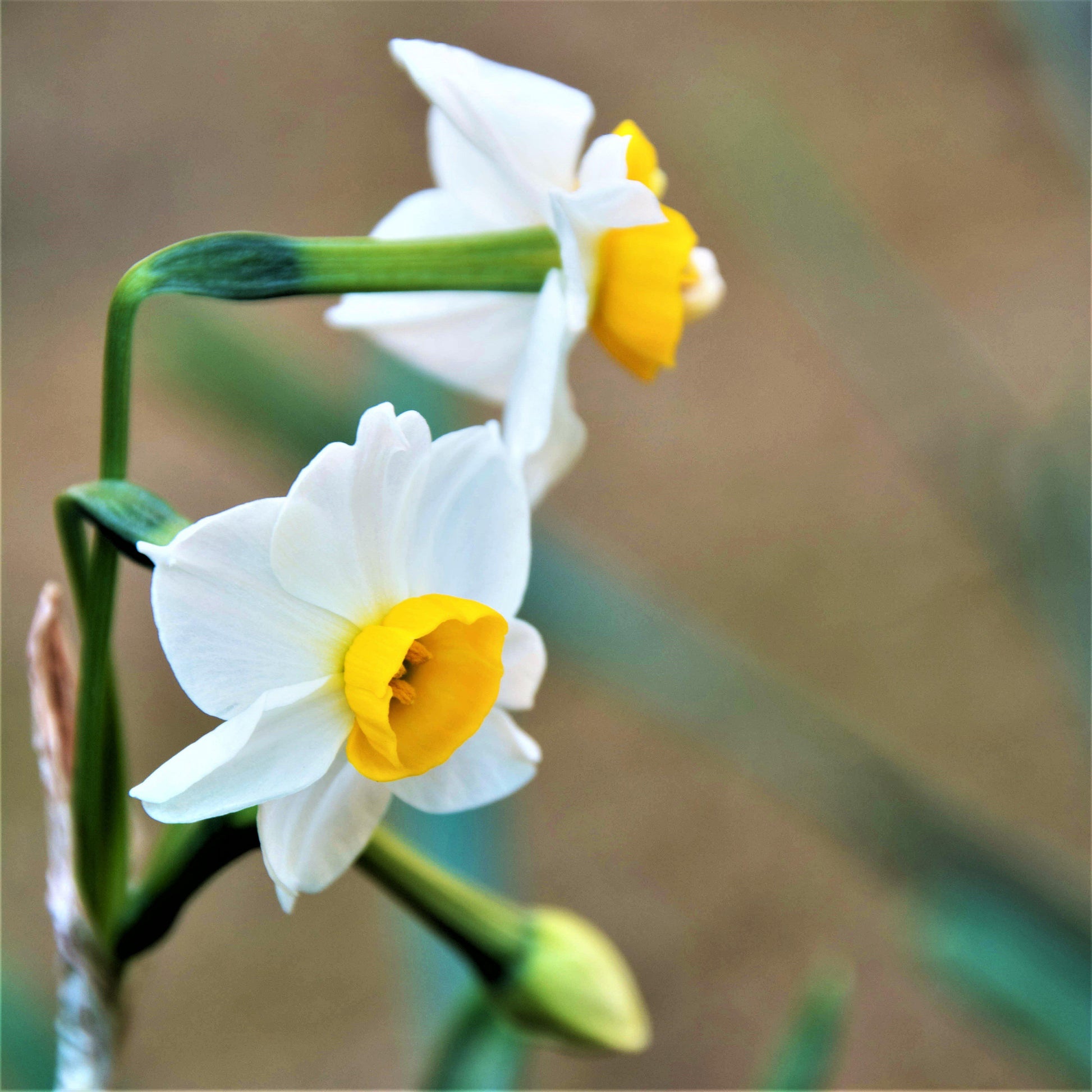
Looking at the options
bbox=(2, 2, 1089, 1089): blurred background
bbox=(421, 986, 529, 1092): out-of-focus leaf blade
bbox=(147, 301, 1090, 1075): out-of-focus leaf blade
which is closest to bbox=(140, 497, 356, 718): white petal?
bbox=(421, 986, 529, 1092): out-of-focus leaf blade

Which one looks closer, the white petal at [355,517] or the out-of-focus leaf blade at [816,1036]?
the white petal at [355,517]

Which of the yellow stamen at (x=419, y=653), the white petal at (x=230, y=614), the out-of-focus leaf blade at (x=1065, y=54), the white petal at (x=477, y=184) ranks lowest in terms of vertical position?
the yellow stamen at (x=419, y=653)

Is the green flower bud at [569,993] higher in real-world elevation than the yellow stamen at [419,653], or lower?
lower

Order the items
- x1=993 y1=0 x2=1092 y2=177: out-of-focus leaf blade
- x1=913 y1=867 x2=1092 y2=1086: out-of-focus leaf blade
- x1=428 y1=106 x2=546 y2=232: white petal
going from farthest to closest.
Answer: x1=993 y1=0 x2=1092 y2=177: out-of-focus leaf blade, x1=913 y1=867 x2=1092 y2=1086: out-of-focus leaf blade, x1=428 y1=106 x2=546 y2=232: white petal

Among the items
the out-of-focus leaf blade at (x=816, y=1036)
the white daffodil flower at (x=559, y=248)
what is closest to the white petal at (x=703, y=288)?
the white daffodil flower at (x=559, y=248)

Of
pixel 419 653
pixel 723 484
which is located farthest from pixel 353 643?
pixel 723 484

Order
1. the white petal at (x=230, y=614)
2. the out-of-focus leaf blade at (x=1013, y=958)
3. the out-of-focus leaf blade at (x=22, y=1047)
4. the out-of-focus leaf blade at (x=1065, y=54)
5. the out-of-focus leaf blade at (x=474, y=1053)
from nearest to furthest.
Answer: the white petal at (x=230, y=614), the out-of-focus leaf blade at (x=474, y=1053), the out-of-focus leaf blade at (x=22, y=1047), the out-of-focus leaf blade at (x=1013, y=958), the out-of-focus leaf blade at (x=1065, y=54)

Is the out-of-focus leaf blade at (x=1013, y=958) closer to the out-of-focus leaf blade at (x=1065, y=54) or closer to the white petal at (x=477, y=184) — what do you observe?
the white petal at (x=477, y=184)

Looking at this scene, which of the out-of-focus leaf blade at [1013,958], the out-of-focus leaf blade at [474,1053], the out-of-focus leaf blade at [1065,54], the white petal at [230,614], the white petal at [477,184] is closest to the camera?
the white petal at [230,614]

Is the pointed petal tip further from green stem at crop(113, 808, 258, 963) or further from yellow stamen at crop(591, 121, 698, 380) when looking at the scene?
yellow stamen at crop(591, 121, 698, 380)
